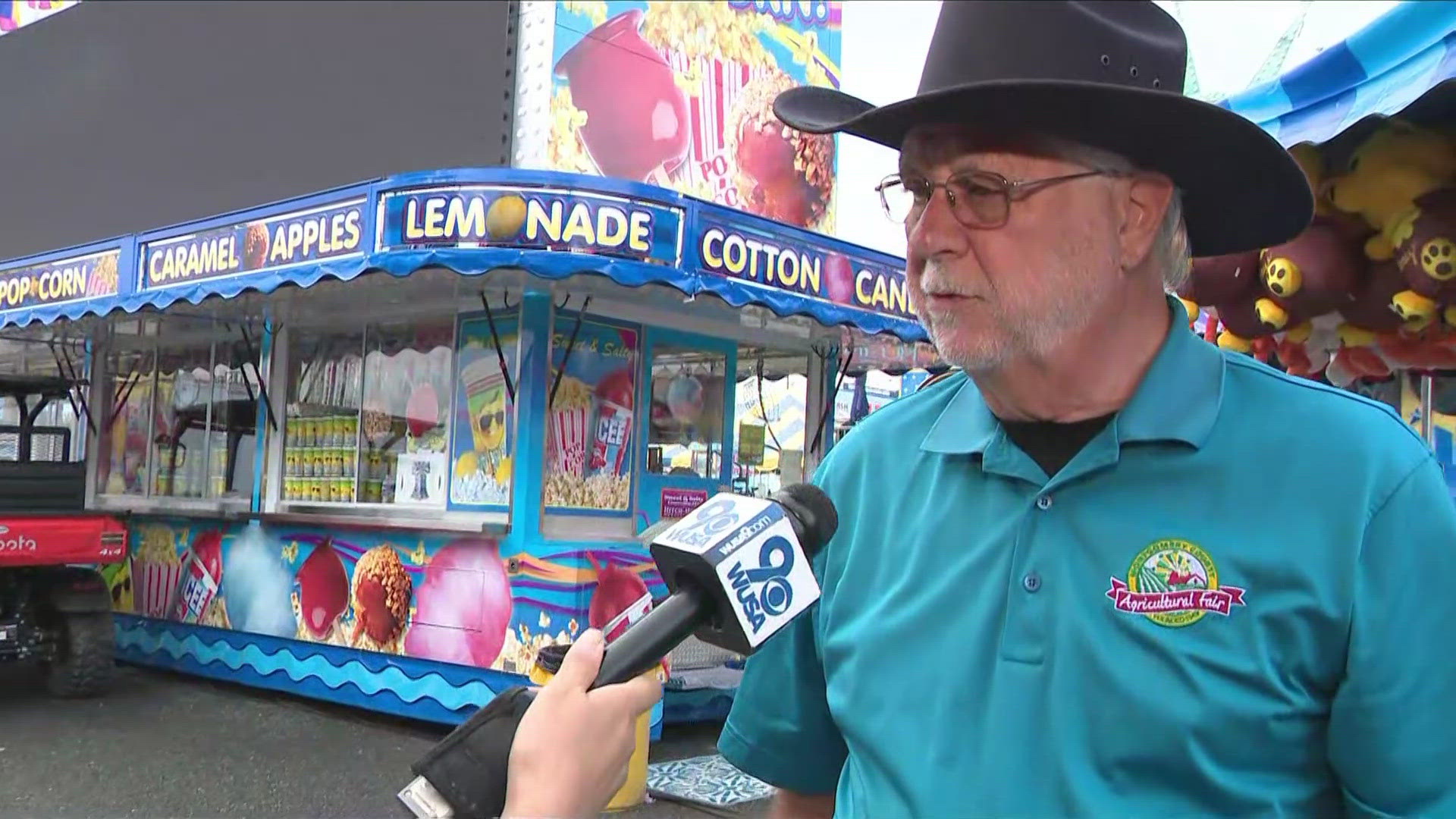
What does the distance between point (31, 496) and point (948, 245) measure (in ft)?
28.2

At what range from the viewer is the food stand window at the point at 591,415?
725 centimetres

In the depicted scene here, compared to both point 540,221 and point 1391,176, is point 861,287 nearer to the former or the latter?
point 540,221

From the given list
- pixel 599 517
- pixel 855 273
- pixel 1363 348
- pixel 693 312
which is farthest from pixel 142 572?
pixel 1363 348

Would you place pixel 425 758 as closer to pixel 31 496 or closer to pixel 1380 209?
pixel 1380 209

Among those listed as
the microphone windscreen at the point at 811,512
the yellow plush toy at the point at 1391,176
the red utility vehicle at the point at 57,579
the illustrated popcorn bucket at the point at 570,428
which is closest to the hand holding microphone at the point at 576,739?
the microphone windscreen at the point at 811,512

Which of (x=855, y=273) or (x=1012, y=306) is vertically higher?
(x=855, y=273)

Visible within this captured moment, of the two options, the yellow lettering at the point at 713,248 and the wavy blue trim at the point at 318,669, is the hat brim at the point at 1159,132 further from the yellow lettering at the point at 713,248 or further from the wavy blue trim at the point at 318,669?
the wavy blue trim at the point at 318,669

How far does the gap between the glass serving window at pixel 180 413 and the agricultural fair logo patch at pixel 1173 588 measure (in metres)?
8.34

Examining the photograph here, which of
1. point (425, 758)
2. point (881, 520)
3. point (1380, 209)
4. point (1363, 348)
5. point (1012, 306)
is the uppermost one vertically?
point (1380, 209)

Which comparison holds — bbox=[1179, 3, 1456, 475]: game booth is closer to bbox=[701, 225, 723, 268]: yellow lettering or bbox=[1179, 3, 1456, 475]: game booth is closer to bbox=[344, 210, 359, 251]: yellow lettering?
bbox=[701, 225, 723, 268]: yellow lettering

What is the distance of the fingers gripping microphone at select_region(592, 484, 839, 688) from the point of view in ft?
4.01

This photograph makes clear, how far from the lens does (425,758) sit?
1.12 meters

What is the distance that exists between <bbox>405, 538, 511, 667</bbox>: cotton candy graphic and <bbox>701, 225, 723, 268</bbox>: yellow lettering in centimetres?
221

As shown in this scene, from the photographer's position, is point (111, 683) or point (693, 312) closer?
point (693, 312)
